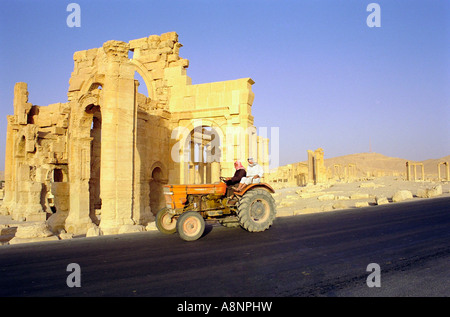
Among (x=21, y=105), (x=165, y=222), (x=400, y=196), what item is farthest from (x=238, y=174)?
(x=21, y=105)

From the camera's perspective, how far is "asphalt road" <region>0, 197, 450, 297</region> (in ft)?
12.5

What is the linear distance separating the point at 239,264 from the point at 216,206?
9.64ft

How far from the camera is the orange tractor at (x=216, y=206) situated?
714 cm

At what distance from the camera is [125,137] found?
12.3m

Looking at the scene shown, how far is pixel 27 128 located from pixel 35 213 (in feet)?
20.3

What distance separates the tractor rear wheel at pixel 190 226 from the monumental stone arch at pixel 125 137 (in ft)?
13.0

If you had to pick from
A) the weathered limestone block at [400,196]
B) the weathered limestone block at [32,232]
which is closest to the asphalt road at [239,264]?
the weathered limestone block at [32,232]

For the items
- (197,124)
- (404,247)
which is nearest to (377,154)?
(197,124)

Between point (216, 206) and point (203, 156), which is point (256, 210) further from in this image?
point (203, 156)

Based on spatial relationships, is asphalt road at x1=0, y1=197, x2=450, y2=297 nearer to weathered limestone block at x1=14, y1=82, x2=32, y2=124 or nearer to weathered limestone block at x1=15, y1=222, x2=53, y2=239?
weathered limestone block at x1=15, y1=222, x2=53, y2=239
